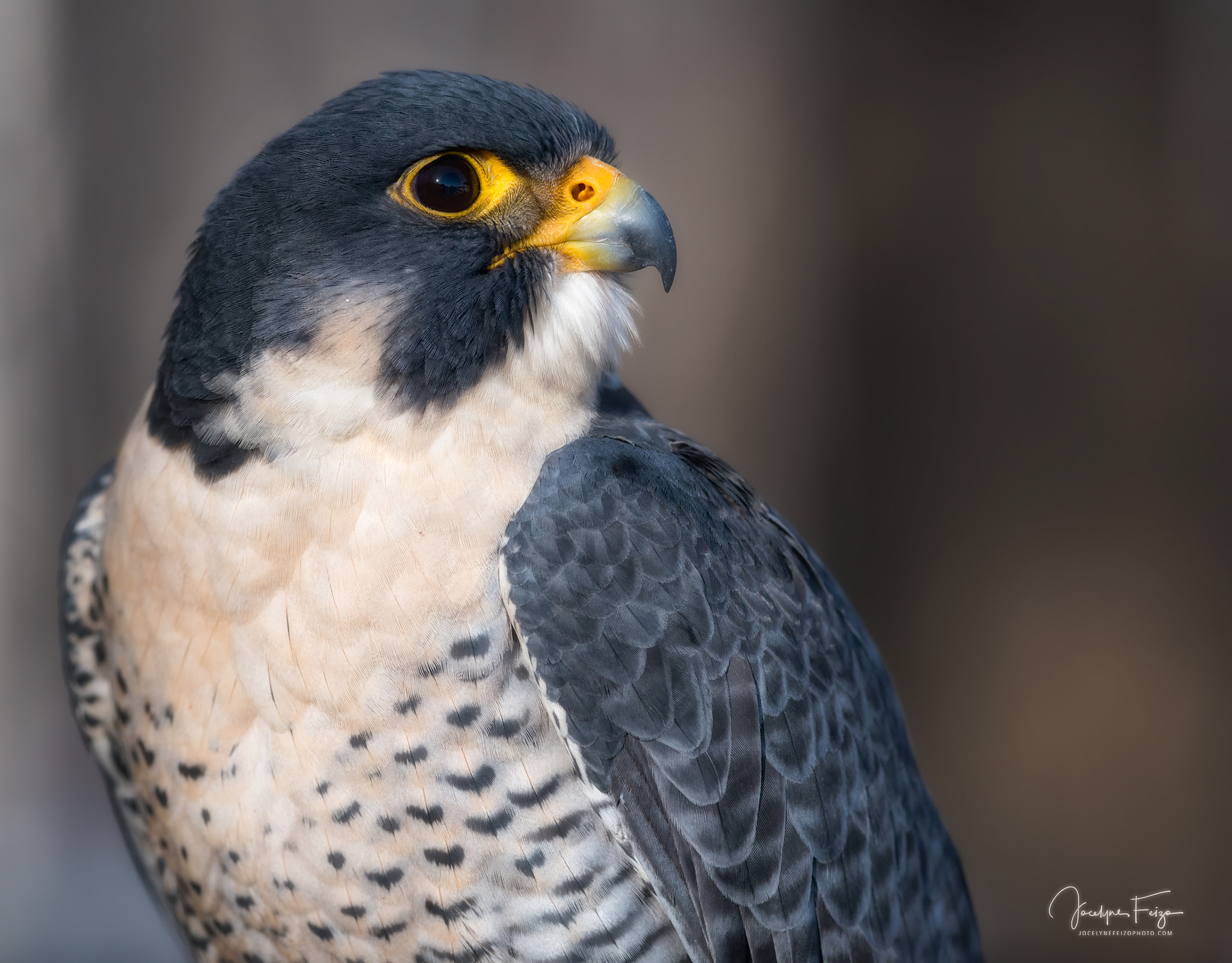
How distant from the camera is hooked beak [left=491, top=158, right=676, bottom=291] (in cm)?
200

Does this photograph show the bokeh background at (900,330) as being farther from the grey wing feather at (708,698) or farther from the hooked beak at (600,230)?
the grey wing feather at (708,698)

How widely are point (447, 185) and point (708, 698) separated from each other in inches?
41.9

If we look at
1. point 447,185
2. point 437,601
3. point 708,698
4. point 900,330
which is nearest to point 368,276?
point 447,185

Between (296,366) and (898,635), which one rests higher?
(296,366)

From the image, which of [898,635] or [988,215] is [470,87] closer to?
[988,215]

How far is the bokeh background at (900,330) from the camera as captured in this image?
16.3ft

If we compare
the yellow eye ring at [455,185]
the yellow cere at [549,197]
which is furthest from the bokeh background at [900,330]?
the yellow eye ring at [455,185]

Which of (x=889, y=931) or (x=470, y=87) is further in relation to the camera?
(x=889, y=931)

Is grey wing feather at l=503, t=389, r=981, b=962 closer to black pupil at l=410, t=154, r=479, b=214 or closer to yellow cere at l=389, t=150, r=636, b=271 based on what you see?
yellow cere at l=389, t=150, r=636, b=271

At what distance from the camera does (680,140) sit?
538 cm

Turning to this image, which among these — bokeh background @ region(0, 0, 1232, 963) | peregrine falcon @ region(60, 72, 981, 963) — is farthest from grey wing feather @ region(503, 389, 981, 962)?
bokeh background @ region(0, 0, 1232, 963)

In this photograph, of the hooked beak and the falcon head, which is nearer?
the falcon head

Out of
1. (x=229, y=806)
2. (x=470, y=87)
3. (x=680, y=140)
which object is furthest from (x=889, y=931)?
(x=680, y=140)

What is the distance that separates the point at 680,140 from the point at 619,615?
13.5 ft
